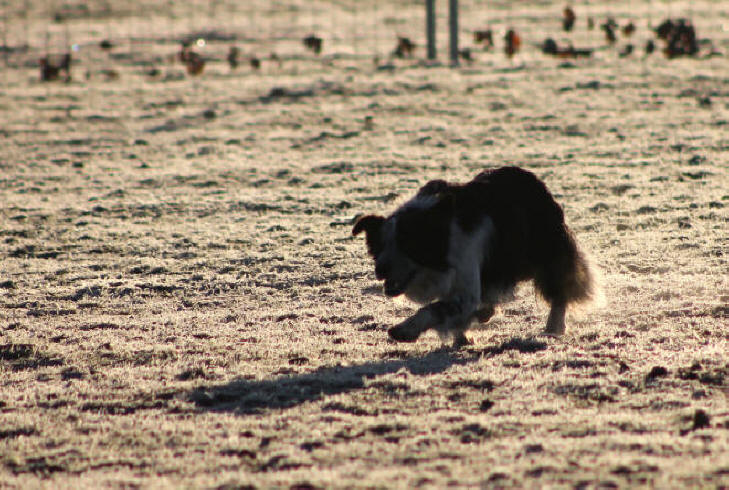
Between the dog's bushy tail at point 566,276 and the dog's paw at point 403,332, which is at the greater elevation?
the dog's bushy tail at point 566,276

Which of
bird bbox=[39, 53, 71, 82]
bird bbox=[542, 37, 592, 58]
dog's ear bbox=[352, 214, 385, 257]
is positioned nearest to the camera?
dog's ear bbox=[352, 214, 385, 257]

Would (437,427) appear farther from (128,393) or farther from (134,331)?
(134,331)

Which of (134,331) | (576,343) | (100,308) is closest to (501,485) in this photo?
(576,343)

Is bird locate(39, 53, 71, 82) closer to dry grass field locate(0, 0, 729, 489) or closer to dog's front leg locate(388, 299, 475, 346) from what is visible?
dry grass field locate(0, 0, 729, 489)

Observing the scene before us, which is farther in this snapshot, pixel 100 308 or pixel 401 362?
pixel 100 308

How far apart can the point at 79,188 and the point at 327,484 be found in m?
9.32

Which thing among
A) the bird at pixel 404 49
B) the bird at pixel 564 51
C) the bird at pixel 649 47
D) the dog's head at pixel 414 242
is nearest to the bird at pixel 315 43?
the bird at pixel 404 49

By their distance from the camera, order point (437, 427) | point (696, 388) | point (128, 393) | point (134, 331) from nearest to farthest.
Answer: point (437, 427)
point (696, 388)
point (128, 393)
point (134, 331)

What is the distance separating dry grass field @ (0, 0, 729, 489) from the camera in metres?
5.12

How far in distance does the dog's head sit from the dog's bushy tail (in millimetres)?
968

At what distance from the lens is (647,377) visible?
6109mm

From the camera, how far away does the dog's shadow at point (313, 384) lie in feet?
19.7

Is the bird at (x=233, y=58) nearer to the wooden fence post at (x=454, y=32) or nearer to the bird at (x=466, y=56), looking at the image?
the wooden fence post at (x=454, y=32)

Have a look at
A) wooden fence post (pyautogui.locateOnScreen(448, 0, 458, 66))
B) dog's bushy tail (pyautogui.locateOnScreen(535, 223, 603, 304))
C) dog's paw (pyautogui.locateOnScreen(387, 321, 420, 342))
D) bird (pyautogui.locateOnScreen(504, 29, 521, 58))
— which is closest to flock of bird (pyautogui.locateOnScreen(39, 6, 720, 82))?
bird (pyautogui.locateOnScreen(504, 29, 521, 58))
